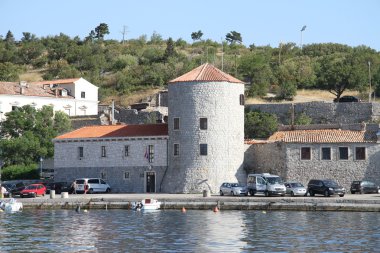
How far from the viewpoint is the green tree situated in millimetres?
101188

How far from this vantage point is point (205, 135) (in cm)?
7781

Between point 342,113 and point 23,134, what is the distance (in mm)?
37459

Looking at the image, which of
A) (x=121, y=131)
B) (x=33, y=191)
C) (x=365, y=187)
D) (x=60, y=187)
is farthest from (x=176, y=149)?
(x=365, y=187)

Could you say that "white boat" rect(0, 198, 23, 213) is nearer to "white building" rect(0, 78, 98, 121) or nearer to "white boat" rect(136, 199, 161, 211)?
"white boat" rect(136, 199, 161, 211)

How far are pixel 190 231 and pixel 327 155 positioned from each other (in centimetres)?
2853

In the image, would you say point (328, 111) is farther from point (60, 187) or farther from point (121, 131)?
point (60, 187)

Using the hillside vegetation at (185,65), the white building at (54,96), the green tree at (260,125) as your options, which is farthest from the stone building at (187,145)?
the hillside vegetation at (185,65)

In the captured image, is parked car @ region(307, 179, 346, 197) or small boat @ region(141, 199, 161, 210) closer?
small boat @ region(141, 199, 161, 210)

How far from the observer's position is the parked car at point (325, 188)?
2712 inches

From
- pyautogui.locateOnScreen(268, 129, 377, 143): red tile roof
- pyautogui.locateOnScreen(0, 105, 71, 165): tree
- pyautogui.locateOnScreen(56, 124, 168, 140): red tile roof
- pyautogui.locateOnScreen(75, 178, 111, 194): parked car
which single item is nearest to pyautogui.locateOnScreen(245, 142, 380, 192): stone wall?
pyautogui.locateOnScreen(268, 129, 377, 143): red tile roof

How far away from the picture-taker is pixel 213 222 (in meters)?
55.0

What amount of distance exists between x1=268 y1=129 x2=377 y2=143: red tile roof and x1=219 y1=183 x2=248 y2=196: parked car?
7143 mm

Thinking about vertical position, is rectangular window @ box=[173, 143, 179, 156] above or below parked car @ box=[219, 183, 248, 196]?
above

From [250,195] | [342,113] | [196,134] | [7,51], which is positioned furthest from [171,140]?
[7,51]
